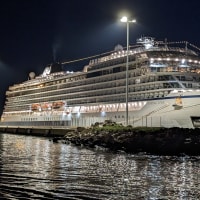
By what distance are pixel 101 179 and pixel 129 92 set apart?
42988mm

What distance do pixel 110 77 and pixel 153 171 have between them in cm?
4705

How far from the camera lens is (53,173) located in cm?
2116

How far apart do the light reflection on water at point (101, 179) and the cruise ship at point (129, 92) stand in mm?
19921

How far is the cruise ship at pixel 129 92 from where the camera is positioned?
51.2 metres

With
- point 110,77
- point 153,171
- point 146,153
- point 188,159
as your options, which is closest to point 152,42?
point 110,77

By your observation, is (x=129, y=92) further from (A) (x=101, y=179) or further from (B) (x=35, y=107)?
(A) (x=101, y=179)

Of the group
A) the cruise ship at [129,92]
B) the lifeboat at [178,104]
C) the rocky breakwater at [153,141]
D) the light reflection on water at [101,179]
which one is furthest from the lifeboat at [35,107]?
the light reflection on water at [101,179]

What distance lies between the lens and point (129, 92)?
6184cm

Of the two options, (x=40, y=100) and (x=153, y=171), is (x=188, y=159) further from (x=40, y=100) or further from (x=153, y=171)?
(x=40, y=100)

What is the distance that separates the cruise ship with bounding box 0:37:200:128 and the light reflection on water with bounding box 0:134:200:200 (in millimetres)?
19921

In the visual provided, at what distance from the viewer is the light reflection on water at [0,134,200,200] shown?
15750 mm

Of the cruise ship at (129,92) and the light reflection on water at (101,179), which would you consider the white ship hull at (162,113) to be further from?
the light reflection on water at (101,179)

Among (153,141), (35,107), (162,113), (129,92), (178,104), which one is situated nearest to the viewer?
(153,141)

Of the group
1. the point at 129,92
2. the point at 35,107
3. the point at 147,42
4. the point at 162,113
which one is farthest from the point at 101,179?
the point at 35,107
